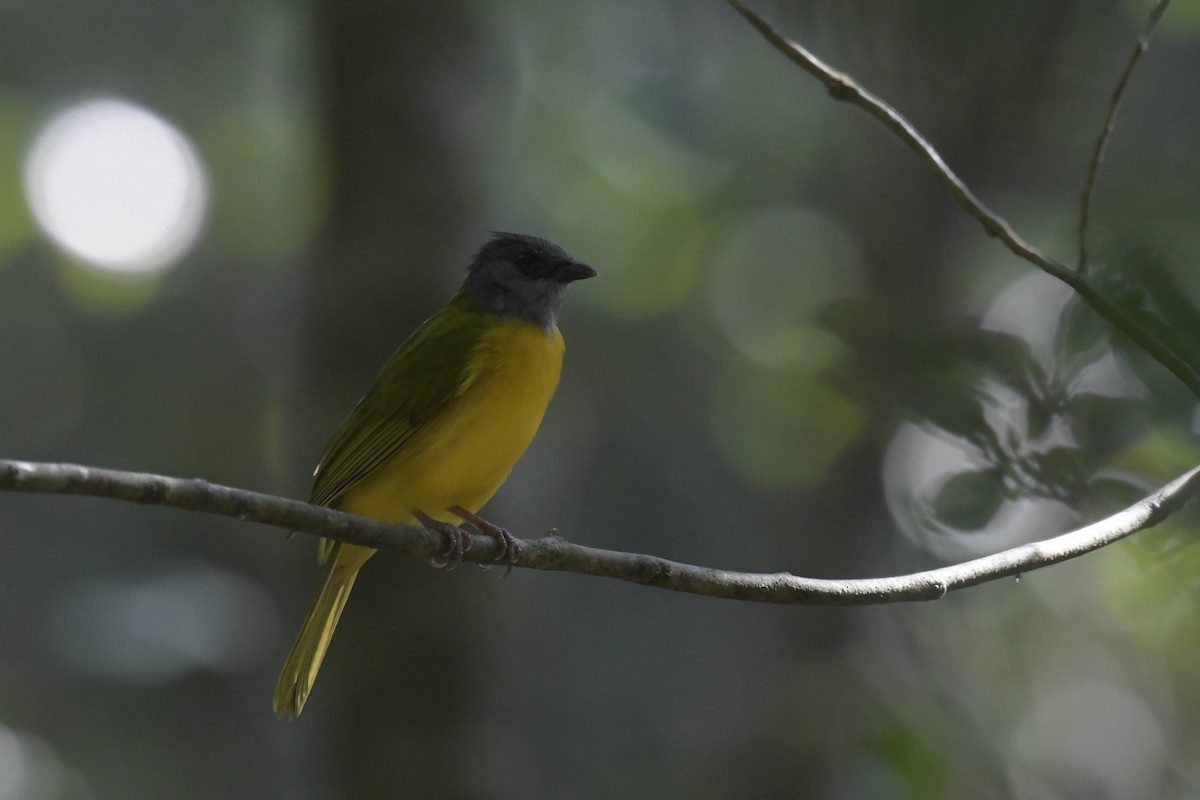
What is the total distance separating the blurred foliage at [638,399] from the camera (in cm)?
378

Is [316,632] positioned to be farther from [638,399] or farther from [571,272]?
[638,399]

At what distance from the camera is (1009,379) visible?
2.36 metres

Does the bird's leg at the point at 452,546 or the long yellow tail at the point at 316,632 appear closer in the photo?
the bird's leg at the point at 452,546

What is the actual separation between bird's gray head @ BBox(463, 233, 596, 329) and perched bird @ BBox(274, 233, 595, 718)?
0.20 m

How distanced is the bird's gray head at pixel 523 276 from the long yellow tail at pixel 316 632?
0.95 metres

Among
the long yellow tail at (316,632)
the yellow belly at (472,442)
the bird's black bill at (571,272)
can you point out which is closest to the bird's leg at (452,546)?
the yellow belly at (472,442)

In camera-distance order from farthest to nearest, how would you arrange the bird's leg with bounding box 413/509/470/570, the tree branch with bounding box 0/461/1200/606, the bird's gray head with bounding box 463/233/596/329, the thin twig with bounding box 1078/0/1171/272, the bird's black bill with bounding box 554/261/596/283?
1. the bird's black bill with bounding box 554/261/596/283
2. the bird's gray head with bounding box 463/233/596/329
3. the bird's leg with bounding box 413/509/470/570
4. the thin twig with bounding box 1078/0/1171/272
5. the tree branch with bounding box 0/461/1200/606

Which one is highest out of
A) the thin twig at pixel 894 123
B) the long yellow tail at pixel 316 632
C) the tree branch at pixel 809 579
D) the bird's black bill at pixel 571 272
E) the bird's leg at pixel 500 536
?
the thin twig at pixel 894 123

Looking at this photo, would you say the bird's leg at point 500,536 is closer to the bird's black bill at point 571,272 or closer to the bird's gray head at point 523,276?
the bird's gray head at point 523,276

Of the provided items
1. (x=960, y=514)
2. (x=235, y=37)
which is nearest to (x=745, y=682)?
(x=960, y=514)

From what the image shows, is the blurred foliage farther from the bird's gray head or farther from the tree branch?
the bird's gray head

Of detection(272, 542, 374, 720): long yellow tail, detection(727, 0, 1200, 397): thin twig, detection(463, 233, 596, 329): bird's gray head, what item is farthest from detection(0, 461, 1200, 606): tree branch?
detection(463, 233, 596, 329): bird's gray head

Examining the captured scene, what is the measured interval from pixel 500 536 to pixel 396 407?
64cm

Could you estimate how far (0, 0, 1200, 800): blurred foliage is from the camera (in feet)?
12.4
